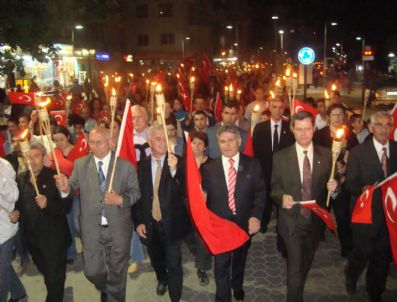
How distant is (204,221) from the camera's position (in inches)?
187

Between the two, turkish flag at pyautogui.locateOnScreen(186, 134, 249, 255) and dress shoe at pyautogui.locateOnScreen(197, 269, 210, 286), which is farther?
dress shoe at pyautogui.locateOnScreen(197, 269, 210, 286)

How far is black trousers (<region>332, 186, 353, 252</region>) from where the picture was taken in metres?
6.41

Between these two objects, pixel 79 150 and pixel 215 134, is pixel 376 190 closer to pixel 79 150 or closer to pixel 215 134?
pixel 215 134

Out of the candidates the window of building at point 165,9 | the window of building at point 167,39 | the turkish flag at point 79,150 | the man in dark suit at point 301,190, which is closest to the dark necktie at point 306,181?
the man in dark suit at point 301,190

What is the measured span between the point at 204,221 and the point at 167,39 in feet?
167

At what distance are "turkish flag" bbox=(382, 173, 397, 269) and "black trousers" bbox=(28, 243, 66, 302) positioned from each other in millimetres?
3566

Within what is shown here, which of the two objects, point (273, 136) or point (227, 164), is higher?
point (273, 136)

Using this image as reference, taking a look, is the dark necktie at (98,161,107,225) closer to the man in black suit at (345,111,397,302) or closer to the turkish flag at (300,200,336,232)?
the turkish flag at (300,200,336,232)

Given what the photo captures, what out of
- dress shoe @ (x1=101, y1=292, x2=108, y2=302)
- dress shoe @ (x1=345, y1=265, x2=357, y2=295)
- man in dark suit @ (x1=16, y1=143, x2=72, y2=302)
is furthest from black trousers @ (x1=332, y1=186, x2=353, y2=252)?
man in dark suit @ (x1=16, y1=143, x2=72, y2=302)

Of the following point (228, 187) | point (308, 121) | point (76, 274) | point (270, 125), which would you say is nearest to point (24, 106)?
point (76, 274)

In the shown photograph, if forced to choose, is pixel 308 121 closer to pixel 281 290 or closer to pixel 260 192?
pixel 260 192

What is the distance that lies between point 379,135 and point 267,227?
10.6ft

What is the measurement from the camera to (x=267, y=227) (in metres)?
7.76

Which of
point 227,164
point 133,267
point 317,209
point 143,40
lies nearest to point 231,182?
point 227,164
